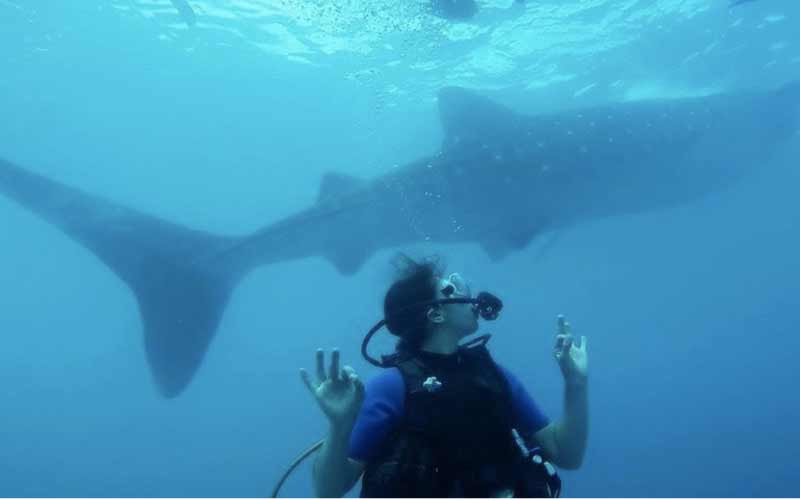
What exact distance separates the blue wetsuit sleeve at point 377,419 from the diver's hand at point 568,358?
96 cm

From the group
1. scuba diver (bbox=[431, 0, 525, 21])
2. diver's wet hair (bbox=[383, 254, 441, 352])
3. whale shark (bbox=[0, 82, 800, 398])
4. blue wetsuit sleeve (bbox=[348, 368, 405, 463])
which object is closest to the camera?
blue wetsuit sleeve (bbox=[348, 368, 405, 463])

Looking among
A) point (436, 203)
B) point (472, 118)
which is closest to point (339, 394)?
point (436, 203)

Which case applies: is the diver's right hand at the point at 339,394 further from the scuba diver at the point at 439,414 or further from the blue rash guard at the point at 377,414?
the blue rash guard at the point at 377,414

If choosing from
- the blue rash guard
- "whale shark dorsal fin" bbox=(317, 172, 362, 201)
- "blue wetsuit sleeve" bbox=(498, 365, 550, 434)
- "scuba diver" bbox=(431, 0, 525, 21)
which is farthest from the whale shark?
"scuba diver" bbox=(431, 0, 525, 21)

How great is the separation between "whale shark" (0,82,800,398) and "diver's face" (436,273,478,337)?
4472 mm

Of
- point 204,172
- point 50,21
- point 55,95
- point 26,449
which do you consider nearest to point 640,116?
point 50,21

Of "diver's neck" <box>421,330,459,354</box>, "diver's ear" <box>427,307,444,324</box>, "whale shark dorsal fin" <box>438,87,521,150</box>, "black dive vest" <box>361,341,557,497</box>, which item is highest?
"whale shark dorsal fin" <box>438,87,521,150</box>

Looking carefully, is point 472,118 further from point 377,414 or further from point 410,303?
point 377,414

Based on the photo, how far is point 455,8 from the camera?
1509cm

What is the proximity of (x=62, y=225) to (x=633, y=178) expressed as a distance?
1026 centimetres

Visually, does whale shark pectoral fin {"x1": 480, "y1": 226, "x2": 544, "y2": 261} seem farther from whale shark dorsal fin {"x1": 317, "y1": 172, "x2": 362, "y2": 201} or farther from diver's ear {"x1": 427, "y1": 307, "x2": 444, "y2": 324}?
diver's ear {"x1": 427, "y1": 307, "x2": 444, "y2": 324}

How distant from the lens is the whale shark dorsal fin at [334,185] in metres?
8.73

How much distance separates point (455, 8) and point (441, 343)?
1369cm

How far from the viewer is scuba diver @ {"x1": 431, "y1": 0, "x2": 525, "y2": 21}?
14484 millimetres
